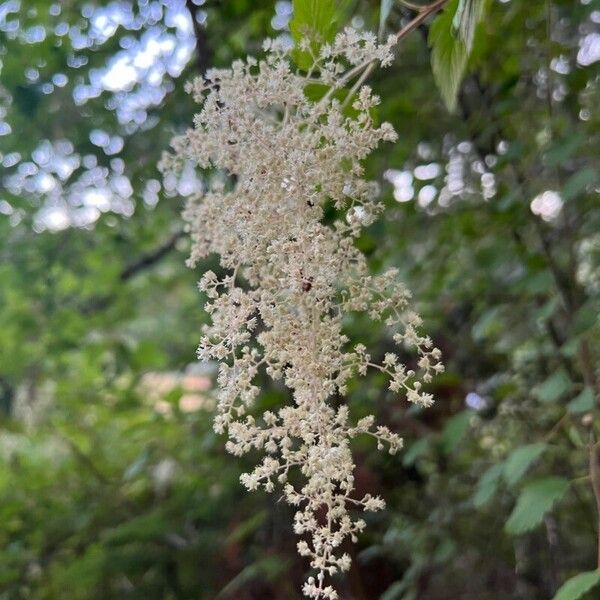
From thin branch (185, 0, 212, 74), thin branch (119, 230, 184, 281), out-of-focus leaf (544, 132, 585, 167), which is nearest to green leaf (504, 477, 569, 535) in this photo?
out-of-focus leaf (544, 132, 585, 167)

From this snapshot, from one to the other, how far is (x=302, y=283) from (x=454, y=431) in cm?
55

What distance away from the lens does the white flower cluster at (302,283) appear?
1.51ft

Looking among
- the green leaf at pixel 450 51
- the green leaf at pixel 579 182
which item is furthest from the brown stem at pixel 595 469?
the green leaf at pixel 450 51

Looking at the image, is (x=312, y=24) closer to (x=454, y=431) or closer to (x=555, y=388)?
(x=555, y=388)

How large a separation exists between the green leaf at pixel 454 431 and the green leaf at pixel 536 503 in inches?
7.5

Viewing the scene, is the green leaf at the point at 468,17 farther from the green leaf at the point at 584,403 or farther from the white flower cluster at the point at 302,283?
the green leaf at the point at 584,403

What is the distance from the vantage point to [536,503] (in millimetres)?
717

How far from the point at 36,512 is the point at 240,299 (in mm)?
1037

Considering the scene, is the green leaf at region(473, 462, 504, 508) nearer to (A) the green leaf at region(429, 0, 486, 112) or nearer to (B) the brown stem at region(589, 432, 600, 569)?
(B) the brown stem at region(589, 432, 600, 569)

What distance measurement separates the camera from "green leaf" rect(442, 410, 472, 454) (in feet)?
3.09

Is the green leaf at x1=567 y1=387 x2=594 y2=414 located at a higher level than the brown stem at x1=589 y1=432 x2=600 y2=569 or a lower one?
higher

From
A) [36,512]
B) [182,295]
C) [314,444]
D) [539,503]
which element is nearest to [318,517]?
[314,444]

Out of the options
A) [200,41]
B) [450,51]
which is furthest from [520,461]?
[200,41]

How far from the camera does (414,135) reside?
115 centimetres
